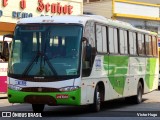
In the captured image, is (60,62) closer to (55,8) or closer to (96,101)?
(96,101)

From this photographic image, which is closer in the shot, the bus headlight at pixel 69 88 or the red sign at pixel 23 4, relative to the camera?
the bus headlight at pixel 69 88

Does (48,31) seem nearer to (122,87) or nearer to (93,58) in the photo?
(93,58)

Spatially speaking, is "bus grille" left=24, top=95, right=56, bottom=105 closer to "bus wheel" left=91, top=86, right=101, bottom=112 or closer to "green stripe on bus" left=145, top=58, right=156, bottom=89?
"bus wheel" left=91, top=86, right=101, bottom=112

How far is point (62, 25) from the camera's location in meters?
14.8

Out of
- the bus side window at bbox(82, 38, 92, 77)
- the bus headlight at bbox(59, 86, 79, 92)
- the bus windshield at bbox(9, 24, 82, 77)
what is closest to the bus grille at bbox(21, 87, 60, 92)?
the bus headlight at bbox(59, 86, 79, 92)

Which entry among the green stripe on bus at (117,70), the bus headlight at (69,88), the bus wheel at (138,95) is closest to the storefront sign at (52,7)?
the bus wheel at (138,95)

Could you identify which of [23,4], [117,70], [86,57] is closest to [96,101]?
[86,57]

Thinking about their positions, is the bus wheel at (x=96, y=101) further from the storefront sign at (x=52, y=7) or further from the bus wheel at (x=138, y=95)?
the storefront sign at (x=52, y=7)

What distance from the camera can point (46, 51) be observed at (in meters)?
14.5

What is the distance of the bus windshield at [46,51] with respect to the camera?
1424 cm

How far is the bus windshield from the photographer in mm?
14242

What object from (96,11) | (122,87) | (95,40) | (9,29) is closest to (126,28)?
(122,87)

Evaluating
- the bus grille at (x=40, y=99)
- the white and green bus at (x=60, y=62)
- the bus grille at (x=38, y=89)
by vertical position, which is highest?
the white and green bus at (x=60, y=62)

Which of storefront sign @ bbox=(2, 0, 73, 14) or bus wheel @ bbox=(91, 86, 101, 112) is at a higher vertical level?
storefront sign @ bbox=(2, 0, 73, 14)
